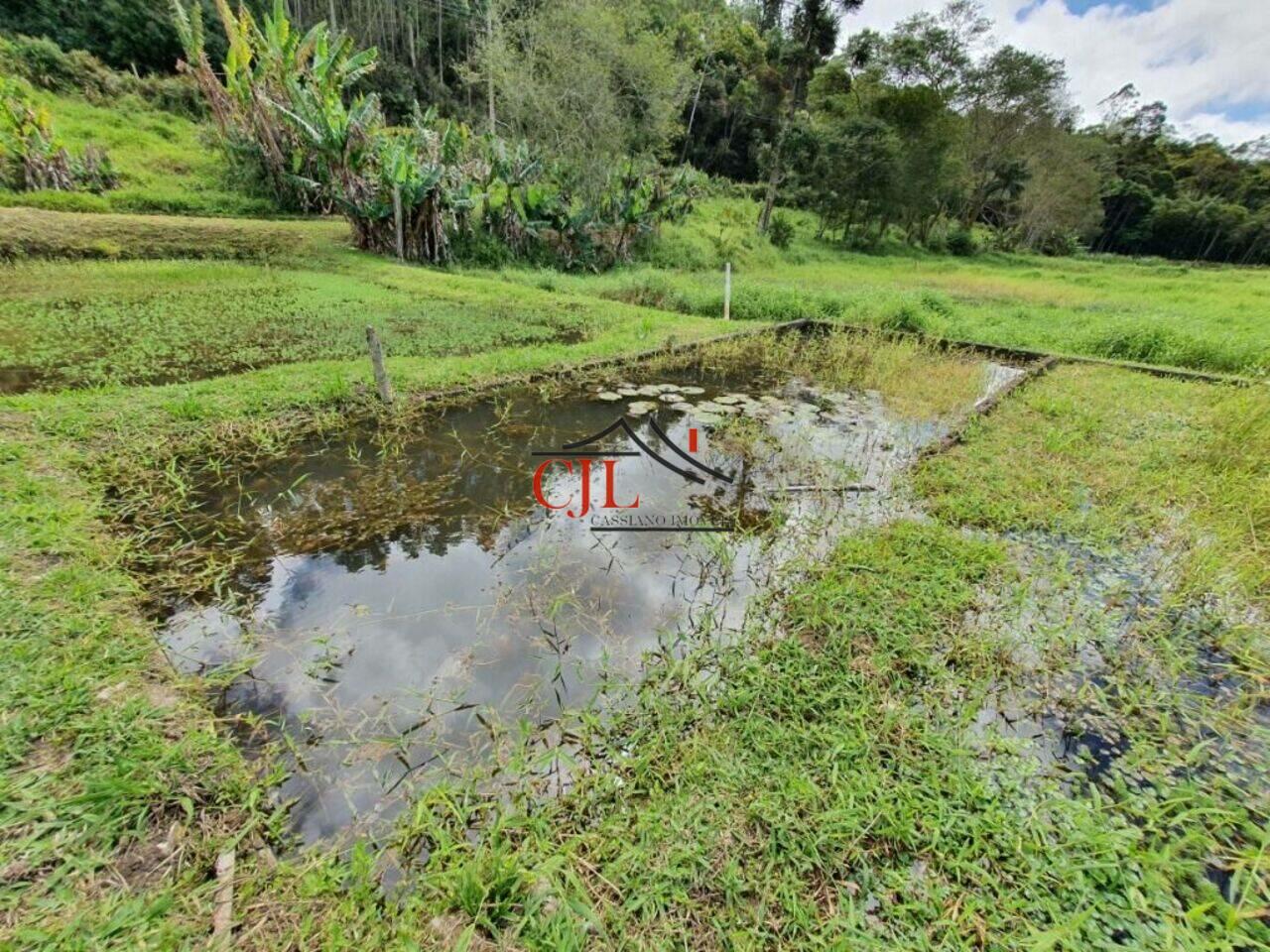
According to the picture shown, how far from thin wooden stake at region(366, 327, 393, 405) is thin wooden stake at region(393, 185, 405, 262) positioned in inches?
307

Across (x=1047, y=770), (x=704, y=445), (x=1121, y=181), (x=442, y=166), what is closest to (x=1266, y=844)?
(x=1047, y=770)

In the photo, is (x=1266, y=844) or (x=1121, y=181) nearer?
(x=1266, y=844)

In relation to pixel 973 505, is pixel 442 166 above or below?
above

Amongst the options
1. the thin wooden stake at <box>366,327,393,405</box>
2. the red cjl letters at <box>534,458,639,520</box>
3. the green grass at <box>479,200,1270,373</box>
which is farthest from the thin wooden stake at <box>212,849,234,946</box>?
the green grass at <box>479,200,1270,373</box>

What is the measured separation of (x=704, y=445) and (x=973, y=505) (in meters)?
2.12

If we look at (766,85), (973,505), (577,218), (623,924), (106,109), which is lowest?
(623,924)

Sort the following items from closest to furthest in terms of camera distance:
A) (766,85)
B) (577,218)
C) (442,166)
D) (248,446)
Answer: (248,446) → (442,166) → (577,218) → (766,85)

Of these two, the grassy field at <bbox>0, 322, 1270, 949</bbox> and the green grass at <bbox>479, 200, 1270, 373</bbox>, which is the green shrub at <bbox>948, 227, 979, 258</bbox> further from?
the grassy field at <bbox>0, 322, 1270, 949</bbox>

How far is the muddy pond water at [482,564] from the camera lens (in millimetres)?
2078

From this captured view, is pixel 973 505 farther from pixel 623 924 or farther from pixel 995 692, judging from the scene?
pixel 623 924

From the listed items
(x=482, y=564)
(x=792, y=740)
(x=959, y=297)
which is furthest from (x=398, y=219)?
(x=959, y=297)

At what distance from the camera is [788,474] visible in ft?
14.0

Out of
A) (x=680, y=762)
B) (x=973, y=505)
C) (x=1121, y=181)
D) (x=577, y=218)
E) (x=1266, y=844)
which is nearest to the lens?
(x=1266, y=844)

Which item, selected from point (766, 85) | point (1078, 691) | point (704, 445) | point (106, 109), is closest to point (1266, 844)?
point (1078, 691)
